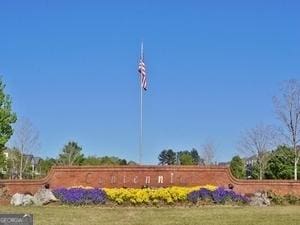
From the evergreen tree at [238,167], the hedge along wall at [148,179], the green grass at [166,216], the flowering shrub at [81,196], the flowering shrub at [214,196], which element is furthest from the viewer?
the evergreen tree at [238,167]

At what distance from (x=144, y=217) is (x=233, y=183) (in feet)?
26.3

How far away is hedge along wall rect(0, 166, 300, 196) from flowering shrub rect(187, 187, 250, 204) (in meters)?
1.80

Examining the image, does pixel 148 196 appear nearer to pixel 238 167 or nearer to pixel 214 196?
pixel 214 196

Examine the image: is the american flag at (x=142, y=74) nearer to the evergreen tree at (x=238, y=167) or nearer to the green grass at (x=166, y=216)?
the green grass at (x=166, y=216)

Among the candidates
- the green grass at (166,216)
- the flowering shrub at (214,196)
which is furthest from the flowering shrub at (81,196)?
the flowering shrub at (214,196)

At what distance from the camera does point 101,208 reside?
22.2 m

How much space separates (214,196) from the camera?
2372 cm

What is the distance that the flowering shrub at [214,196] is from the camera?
23672mm

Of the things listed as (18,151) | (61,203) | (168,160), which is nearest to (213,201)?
(61,203)

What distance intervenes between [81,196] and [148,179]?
11.7ft

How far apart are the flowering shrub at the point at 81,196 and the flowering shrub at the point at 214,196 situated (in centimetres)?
360

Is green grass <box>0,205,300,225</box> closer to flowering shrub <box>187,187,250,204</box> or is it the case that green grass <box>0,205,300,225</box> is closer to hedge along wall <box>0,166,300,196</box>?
flowering shrub <box>187,187,250,204</box>

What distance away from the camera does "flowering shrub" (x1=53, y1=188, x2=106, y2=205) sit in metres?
23.5

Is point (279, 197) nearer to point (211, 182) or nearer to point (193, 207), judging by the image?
point (211, 182)
